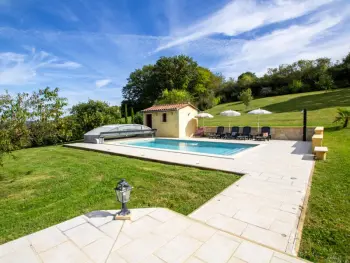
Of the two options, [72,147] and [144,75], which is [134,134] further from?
[144,75]

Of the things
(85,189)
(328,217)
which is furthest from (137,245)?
(328,217)

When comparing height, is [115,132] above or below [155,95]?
below

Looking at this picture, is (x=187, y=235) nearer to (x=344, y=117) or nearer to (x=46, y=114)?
(x=46, y=114)

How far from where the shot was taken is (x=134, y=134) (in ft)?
55.7

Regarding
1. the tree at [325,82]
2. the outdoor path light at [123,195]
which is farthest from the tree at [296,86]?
the outdoor path light at [123,195]

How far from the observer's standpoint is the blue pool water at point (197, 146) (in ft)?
38.2

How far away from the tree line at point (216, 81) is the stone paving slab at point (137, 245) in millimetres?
28168

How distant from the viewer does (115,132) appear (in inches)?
608

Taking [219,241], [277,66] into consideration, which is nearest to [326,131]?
[219,241]

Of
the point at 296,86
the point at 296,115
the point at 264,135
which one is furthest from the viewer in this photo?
the point at 296,86

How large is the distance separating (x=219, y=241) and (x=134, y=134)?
14768mm

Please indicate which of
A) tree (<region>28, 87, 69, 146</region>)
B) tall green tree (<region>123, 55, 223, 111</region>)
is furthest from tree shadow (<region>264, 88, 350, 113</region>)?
tree (<region>28, 87, 69, 146</region>)

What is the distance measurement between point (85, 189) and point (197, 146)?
9064 mm

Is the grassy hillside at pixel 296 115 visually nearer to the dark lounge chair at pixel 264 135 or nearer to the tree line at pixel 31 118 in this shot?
the dark lounge chair at pixel 264 135
